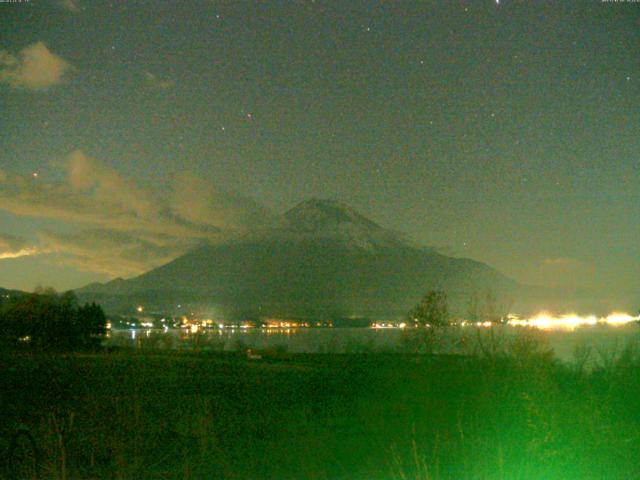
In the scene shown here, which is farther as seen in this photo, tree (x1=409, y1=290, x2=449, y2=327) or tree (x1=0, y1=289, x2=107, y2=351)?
tree (x1=0, y1=289, x2=107, y2=351)

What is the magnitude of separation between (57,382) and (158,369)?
10448 mm

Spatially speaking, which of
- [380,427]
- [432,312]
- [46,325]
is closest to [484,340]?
[380,427]

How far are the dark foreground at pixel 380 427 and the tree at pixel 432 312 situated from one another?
3929cm

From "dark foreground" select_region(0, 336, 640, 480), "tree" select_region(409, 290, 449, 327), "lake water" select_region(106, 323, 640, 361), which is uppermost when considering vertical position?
"tree" select_region(409, 290, 449, 327)

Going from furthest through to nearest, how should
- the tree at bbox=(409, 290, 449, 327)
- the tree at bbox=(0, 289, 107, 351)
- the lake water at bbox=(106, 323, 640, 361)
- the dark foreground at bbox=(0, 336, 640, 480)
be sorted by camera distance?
the tree at bbox=(0, 289, 107, 351)
the tree at bbox=(409, 290, 449, 327)
the lake water at bbox=(106, 323, 640, 361)
the dark foreground at bbox=(0, 336, 640, 480)

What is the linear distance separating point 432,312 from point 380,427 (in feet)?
157

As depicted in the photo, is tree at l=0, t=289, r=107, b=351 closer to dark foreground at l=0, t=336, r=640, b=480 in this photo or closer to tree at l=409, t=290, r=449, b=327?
tree at l=409, t=290, r=449, b=327

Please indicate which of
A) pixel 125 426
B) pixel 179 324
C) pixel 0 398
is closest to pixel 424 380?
pixel 125 426

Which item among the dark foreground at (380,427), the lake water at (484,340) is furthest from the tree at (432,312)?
the dark foreground at (380,427)

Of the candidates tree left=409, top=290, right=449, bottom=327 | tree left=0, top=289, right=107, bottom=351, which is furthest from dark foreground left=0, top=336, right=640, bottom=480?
tree left=0, top=289, right=107, bottom=351

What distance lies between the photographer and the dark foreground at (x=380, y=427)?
1049cm

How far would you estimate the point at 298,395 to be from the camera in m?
24.5

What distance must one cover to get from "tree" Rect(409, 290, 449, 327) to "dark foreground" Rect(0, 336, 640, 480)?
3929cm

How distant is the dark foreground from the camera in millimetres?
10492
